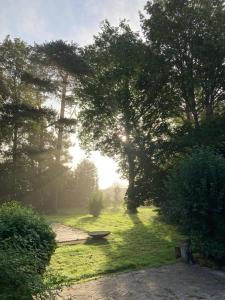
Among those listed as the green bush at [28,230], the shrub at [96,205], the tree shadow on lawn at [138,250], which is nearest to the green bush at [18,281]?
the green bush at [28,230]

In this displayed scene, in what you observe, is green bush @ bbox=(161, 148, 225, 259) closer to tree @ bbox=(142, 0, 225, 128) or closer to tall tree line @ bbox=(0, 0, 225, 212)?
tall tree line @ bbox=(0, 0, 225, 212)

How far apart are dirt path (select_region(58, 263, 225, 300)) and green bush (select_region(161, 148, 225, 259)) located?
1.00 meters

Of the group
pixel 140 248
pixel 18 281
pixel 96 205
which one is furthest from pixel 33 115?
pixel 18 281

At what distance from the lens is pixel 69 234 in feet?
54.6

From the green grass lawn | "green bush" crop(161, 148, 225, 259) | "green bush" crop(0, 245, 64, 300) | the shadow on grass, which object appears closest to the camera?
"green bush" crop(0, 245, 64, 300)

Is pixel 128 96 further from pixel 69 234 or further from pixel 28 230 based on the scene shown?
pixel 28 230

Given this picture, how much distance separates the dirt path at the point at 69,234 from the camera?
14.8 m

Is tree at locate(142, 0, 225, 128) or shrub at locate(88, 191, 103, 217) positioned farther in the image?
shrub at locate(88, 191, 103, 217)

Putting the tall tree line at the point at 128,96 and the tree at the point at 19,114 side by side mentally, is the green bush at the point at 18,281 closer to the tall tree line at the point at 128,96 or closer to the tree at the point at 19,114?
the tall tree line at the point at 128,96

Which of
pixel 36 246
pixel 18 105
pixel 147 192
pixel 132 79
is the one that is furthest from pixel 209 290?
pixel 18 105

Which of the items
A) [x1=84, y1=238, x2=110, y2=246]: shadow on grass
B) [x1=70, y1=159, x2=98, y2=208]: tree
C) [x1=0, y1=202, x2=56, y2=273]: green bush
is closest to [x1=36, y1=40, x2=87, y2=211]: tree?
[x1=70, y1=159, x2=98, y2=208]: tree

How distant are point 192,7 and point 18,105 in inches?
637

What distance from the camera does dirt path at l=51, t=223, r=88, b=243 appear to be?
14.8 meters

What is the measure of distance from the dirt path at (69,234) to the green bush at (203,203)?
534 cm
